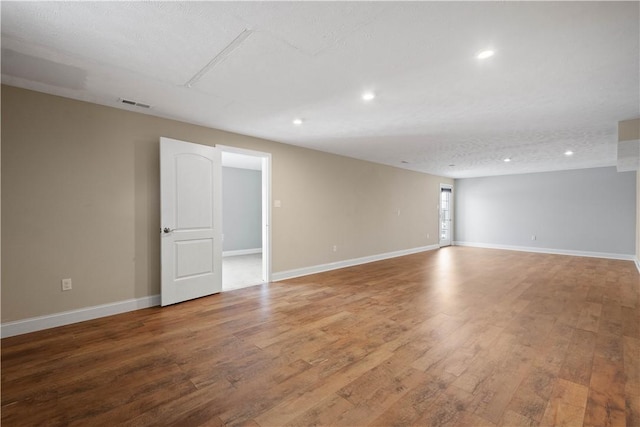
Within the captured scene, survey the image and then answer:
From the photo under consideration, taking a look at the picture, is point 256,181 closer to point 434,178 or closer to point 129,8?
point 434,178

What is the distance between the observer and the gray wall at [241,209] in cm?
768

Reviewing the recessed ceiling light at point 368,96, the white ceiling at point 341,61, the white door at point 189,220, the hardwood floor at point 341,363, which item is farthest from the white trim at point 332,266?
the recessed ceiling light at point 368,96

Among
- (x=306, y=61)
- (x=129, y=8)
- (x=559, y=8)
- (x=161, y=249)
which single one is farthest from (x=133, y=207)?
(x=559, y=8)

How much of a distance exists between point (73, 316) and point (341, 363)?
2935 millimetres

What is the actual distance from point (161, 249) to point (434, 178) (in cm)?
815

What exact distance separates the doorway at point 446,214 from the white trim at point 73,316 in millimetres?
8830

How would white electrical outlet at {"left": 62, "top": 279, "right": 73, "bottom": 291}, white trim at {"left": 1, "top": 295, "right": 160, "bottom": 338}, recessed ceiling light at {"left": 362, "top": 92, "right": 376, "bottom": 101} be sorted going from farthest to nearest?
white electrical outlet at {"left": 62, "top": 279, "right": 73, "bottom": 291} < recessed ceiling light at {"left": 362, "top": 92, "right": 376, "bottom": 101} < white trim at {"left": 1, "top": 295, "right": 160, "bottom": 338}

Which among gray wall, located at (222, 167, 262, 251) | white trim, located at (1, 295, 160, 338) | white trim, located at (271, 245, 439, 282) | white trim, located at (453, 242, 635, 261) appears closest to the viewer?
white trim, located at (1, 295, 160, 338)

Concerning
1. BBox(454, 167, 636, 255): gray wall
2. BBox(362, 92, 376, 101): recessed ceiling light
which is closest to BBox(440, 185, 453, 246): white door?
BBox(454, 167, 636, 255): gray wall

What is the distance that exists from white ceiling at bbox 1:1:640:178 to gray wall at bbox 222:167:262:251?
3.98 metres

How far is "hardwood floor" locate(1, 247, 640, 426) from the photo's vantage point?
5.52 feet

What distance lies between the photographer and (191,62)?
2.28 metres

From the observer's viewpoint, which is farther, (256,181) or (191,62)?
(256,181)

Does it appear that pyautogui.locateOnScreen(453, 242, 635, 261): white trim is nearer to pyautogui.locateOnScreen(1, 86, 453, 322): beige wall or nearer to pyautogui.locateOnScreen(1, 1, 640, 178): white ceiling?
pyautogui.locateOnScreen(1, 1, 640, 178): white ceiling
